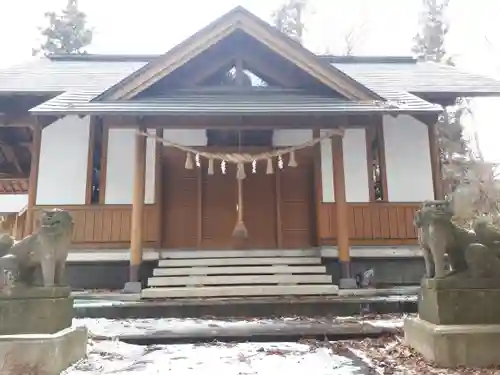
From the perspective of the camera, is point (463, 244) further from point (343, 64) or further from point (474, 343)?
point (343, 64)

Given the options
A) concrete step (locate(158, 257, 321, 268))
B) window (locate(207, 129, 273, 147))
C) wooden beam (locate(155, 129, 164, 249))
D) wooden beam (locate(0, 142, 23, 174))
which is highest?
wooden beam (locate(0, 142, 23, 174))

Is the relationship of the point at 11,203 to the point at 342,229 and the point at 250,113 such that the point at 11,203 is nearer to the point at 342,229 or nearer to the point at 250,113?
the point at 250,113

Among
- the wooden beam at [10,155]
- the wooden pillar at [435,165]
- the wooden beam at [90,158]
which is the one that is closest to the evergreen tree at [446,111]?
the wooden pillar at [435,165]

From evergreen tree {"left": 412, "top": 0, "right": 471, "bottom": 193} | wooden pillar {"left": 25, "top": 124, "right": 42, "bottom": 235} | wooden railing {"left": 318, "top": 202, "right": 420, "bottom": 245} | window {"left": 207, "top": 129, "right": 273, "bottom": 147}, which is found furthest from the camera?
evergreen tree {"left": 412, "top": 0, "right": 471, "bottom": 193}

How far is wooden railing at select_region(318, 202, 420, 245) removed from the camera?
910 centimetres

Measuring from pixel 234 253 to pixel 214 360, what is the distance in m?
4.86

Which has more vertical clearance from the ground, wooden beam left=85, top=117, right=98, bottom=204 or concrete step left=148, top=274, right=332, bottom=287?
wooden beam left=85, top=117, right=98, bottom=204

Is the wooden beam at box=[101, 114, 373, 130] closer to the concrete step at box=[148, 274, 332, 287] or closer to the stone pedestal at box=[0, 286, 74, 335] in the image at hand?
the concrete step at box=[148, 274, 332, 287]

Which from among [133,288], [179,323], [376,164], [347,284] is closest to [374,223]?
[376,164]

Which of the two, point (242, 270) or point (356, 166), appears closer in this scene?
point (242, 270)

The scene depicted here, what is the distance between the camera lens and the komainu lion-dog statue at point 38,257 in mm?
3797

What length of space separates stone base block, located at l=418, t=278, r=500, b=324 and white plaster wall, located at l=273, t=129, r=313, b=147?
6.44m

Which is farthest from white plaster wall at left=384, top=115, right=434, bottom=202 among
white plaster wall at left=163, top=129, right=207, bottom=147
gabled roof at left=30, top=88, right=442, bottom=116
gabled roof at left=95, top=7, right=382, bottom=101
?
white plaster wall at left=163, top=129, right=207, bottom=147

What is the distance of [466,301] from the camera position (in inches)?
146
